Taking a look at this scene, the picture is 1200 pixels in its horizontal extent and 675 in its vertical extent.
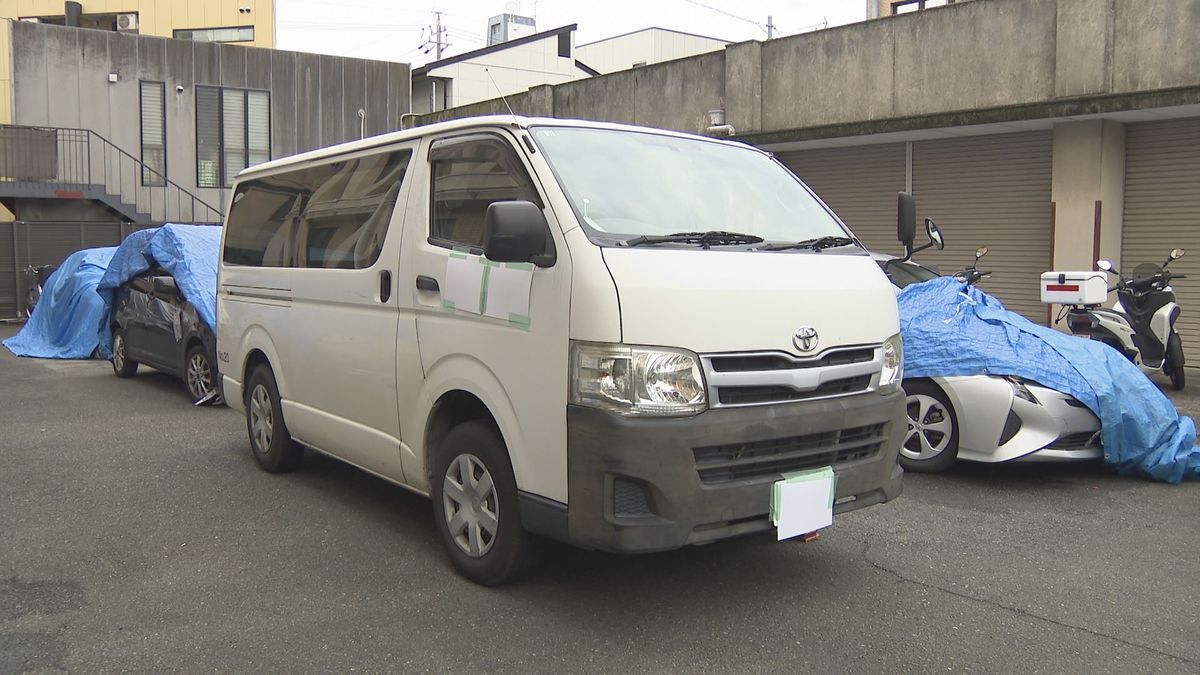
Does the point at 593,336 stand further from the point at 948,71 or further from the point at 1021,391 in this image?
the point at 948,71

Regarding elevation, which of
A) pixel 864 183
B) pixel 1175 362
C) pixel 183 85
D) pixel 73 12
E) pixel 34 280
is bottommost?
pixel 1175 362

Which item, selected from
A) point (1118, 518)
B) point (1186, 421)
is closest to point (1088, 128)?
point (1186, 421)

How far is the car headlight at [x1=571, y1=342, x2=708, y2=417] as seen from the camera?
3.54m

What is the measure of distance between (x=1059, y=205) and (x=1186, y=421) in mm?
6134

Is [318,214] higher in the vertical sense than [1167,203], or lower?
lower

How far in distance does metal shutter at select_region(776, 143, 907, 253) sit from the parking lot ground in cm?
824

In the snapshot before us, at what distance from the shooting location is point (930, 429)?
6219mm

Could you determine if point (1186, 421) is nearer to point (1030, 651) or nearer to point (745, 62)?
point (1030, 651)

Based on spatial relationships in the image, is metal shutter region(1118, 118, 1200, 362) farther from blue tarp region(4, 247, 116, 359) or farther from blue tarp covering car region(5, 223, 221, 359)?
blue tarp region(4, 247, 116, 359)

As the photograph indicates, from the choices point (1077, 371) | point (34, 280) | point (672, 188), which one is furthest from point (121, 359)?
point (1077, 371)

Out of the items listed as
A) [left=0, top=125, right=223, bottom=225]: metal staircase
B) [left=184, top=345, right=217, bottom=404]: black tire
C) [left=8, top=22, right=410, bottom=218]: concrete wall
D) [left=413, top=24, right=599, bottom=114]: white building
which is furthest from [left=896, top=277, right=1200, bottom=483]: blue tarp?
[left=413, top=24, right=599, bottom=114]: white building

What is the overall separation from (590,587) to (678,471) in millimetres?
1013

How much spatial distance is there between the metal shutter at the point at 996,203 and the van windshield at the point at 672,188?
8.77m

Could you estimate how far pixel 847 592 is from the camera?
4.23 meters
